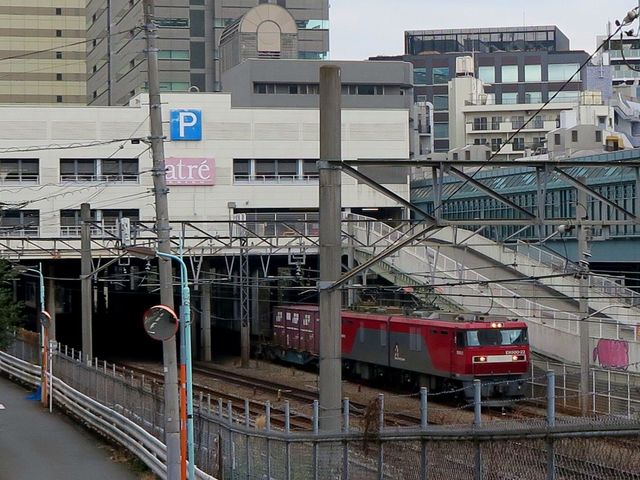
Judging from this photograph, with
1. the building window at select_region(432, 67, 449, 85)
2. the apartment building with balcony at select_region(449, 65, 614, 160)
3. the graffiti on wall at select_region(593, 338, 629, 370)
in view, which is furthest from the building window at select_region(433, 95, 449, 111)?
the graffiti on wall at select_region(593, 338, 629, 370)

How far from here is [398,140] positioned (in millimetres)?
66812

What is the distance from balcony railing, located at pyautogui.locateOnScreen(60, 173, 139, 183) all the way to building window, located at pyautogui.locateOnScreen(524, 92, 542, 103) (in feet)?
186

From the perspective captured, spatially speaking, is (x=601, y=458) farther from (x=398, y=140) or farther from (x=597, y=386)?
(x=398, y=140)

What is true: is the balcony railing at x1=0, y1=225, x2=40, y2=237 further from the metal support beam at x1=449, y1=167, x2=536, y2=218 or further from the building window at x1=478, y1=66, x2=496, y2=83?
the building window at x1=478, y1=66, x2=496, y2=83

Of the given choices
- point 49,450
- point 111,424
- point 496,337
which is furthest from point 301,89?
point 49,450

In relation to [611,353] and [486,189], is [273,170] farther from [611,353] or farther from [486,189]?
[486,189]

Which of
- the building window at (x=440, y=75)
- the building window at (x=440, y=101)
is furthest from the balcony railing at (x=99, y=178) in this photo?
the building window at (x=440, y=75)

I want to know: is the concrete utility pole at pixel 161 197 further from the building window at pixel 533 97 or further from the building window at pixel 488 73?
the building window at pixel 488 73

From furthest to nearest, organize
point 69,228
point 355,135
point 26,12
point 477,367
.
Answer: point 26,12 → point 355,135 → point 69,228 → point 477,367

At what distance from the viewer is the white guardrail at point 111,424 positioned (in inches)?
950

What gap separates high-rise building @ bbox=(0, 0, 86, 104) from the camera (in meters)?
134

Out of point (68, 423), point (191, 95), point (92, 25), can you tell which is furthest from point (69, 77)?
point (68, 423)

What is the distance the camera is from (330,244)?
1728cm

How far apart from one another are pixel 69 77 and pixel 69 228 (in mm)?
79898
